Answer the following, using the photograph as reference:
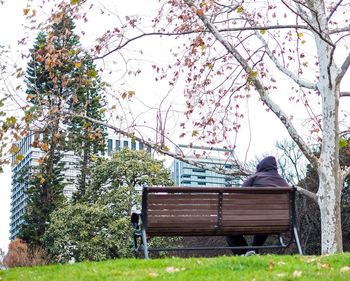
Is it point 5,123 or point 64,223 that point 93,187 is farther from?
point 5,123

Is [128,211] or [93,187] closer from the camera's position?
[128,211]

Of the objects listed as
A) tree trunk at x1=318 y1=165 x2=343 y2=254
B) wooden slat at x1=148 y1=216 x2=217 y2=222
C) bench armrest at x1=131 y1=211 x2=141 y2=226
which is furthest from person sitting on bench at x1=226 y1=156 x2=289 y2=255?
bench armrest at x1=131 y1=211 x2=141 y2=226

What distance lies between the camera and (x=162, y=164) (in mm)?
31875

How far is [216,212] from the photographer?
7.49 m

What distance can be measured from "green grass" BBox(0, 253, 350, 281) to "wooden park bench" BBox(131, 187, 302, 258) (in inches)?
44.4

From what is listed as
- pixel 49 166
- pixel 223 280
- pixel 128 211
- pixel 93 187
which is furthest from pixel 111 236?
pixel 223 280

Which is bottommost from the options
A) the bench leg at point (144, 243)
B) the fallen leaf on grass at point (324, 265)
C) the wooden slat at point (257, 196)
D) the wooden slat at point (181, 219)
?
the fallen leaf on grass at point (324, 265)

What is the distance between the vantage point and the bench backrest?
7.34 meters

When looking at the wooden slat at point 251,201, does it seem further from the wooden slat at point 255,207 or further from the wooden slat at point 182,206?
the wooden slat at point 182,206

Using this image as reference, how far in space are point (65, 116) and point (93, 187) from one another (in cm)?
2339

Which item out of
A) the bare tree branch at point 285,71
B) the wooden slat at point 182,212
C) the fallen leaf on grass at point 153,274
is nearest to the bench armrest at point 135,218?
the wooden slat at point 182,212

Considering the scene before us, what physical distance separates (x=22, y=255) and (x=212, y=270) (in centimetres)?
2662

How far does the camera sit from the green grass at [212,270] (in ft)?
16.0

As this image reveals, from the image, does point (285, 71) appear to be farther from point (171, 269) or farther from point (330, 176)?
point (171, 269)
